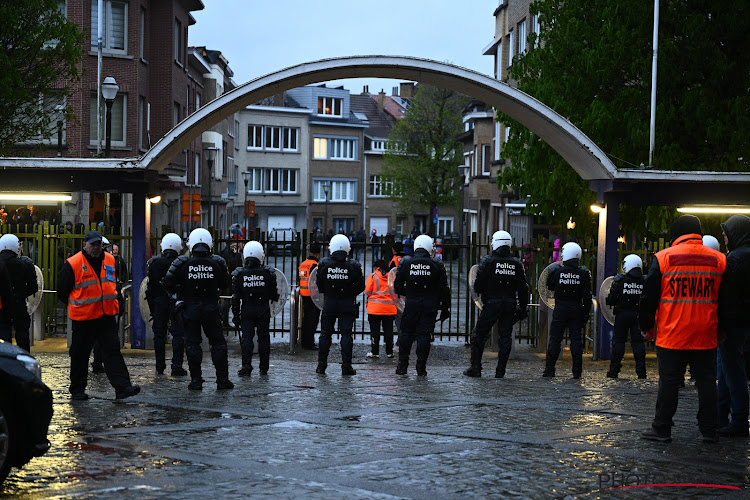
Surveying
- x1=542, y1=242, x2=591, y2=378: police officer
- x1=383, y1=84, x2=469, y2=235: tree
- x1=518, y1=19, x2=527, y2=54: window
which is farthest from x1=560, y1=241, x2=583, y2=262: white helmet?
x1=383, y1=84, x2=469, y2=235: tree

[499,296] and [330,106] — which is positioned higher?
[330,106]

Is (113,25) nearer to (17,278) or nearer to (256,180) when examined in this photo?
(17,278)

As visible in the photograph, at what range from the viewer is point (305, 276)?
18.9 metres

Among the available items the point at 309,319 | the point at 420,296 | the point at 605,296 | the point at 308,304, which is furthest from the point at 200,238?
the point at 605,296

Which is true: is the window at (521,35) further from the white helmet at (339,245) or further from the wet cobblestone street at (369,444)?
the wet cobblestone street at (369,444)

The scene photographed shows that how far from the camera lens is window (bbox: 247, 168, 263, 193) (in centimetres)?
8156

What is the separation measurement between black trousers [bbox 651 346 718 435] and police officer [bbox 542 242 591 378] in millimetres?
5291

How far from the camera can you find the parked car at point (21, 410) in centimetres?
786

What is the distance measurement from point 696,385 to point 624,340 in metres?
5.72

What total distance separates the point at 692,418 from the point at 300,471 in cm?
486

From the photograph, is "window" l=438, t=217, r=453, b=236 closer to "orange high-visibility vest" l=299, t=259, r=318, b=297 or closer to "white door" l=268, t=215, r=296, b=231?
"white door" l=268, t=215, r=296, b=231

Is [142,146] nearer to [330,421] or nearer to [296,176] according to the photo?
[330,421]

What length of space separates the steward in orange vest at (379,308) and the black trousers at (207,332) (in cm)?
Answer: 520

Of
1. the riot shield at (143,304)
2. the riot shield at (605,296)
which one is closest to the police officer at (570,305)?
the riot shield at (605,296)
